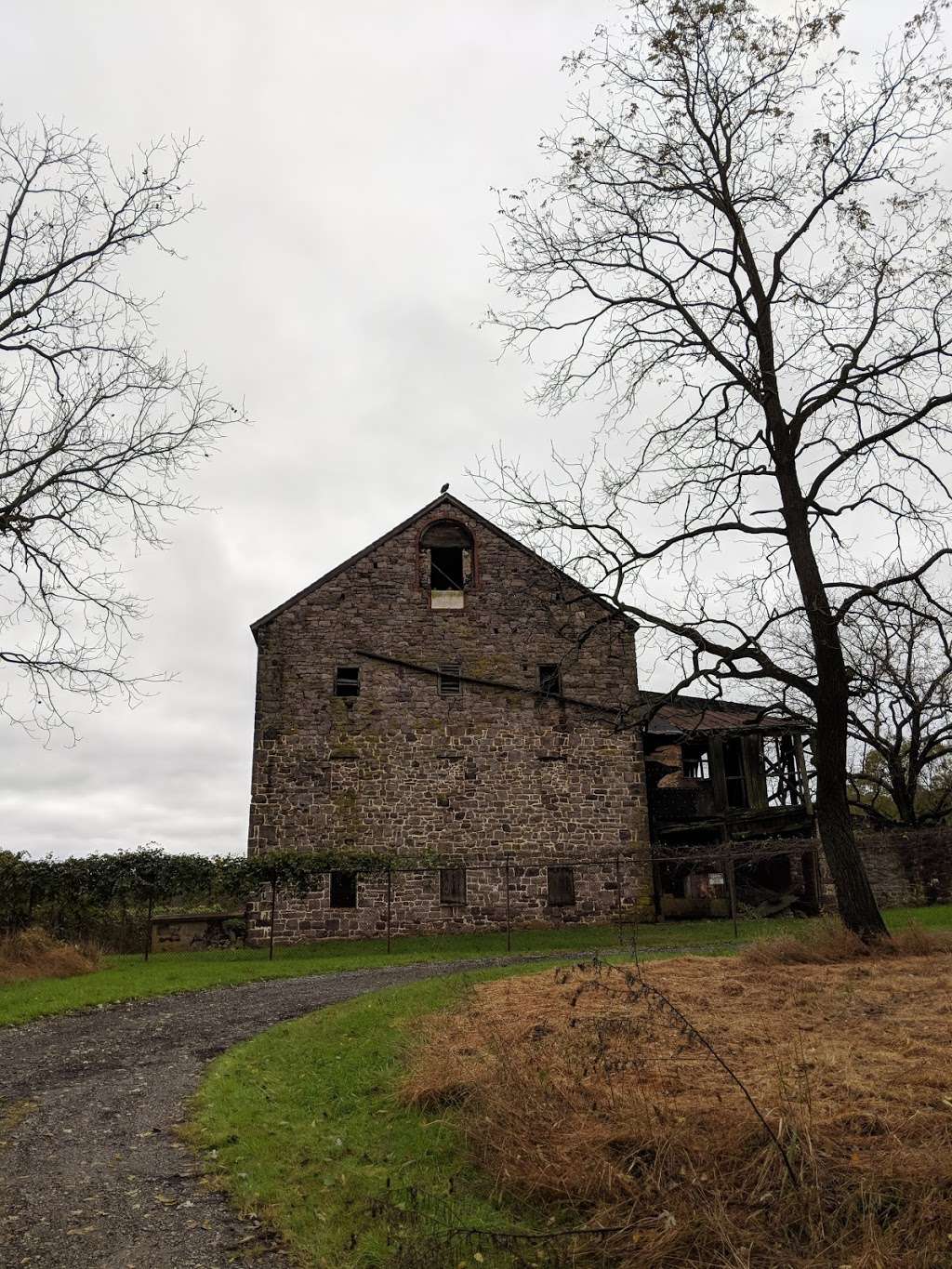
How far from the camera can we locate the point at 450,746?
954 inches

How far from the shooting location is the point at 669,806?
90.4 ft

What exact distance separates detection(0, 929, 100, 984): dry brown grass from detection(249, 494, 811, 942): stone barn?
5676 millimetres

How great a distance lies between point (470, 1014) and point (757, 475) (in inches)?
343

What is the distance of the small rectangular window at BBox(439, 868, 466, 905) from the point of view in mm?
23156

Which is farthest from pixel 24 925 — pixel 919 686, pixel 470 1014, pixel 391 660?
pixel 919 686

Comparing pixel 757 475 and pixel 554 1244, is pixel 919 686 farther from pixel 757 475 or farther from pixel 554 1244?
pixel 554 1244

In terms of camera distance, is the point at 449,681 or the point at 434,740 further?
the point at 449,681

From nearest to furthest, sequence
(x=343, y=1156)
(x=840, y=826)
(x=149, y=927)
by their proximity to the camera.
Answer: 1. (x=343, y=1156)
2. (x=840, y=826)
3. (x=149, y=927)

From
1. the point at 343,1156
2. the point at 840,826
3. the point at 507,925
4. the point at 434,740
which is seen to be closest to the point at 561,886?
the point at 507,925

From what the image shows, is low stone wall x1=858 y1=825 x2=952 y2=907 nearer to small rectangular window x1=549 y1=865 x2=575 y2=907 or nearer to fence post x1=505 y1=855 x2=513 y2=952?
small rectangular window x1=549 y1=865 x2=575 y2=907

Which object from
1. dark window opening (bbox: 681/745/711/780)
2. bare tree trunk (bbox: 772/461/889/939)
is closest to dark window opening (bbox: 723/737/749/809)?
dark window opening (bbox: 681/745/711/780)

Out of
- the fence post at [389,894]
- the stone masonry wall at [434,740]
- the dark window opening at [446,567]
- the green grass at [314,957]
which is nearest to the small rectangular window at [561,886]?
the stone masonry wall at [434,740]

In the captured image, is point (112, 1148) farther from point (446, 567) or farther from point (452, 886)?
point (446, 567)

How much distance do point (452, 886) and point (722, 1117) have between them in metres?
19.2
